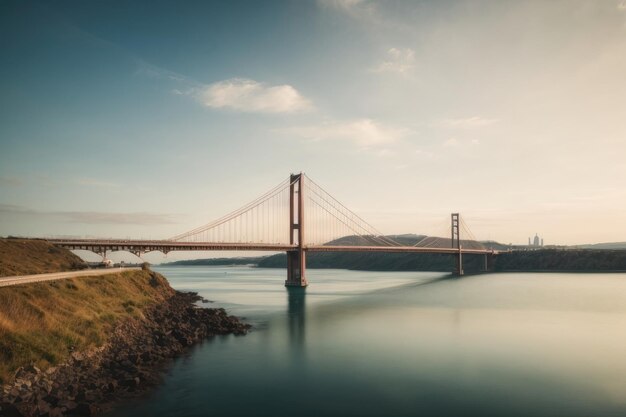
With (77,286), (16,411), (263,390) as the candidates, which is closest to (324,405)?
(263,390)

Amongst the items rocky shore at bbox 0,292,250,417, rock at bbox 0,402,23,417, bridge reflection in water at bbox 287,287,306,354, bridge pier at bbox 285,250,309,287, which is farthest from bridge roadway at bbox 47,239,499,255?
rock at bbox 0,402,23,417

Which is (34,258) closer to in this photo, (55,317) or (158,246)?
(158,246)

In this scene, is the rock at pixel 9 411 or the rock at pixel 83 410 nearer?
the rock at pixel 9 411

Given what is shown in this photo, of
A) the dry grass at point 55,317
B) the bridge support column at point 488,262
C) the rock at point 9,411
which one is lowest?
the bridge support column at point 488,262

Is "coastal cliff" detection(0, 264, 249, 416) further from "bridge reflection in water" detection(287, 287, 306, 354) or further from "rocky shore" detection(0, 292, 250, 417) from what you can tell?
"bridge reflection in water" detection(287, 287, 306, 354)

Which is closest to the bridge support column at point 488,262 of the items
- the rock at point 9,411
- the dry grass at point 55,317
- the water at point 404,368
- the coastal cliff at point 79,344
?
the water at point 404,368

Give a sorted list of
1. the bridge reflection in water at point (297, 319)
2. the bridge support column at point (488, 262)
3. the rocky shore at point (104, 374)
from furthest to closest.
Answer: the bridge support column at point (488, 262), the bridge reflection in water at point (297, 319), the rocky shore at point (104, 374)

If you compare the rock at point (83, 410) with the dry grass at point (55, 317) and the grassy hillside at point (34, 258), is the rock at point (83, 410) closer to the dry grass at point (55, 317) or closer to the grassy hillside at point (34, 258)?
the dry grass at point (55, 317)
